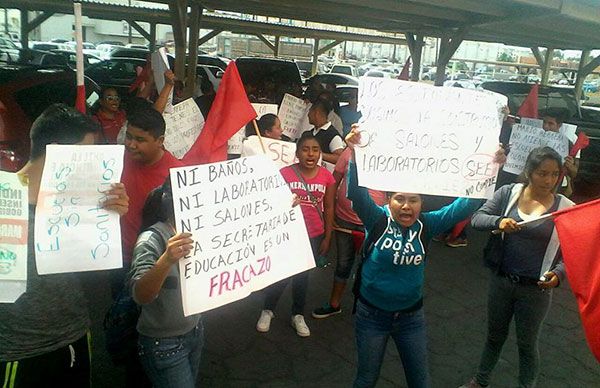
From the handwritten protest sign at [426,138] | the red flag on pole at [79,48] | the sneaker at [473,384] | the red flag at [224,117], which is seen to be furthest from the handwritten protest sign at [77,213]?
the sneaker at [473,384]

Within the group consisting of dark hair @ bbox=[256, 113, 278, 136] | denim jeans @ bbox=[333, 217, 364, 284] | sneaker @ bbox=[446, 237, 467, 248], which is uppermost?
dark hair @ bbox=[256, 113, 278, 136]

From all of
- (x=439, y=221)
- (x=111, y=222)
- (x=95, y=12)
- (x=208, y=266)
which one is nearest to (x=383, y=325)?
(x=439, y=221)

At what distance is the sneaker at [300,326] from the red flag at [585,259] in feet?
7.91

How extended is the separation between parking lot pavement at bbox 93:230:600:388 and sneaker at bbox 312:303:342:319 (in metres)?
0.05

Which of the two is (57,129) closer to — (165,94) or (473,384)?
(165,94)

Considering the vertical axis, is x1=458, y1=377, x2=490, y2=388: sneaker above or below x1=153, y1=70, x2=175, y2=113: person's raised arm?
below

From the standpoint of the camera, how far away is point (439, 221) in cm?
298

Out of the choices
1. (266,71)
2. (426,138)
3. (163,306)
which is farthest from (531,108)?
(266,71)

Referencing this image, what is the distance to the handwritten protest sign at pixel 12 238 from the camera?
190 centimetres

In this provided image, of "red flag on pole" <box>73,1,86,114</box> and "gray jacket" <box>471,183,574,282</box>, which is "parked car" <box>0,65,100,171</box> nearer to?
"red flag on pole" <box>73,1,86,114</box>

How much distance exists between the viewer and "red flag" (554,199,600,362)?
2.29 meters

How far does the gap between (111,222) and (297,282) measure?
7.89ft

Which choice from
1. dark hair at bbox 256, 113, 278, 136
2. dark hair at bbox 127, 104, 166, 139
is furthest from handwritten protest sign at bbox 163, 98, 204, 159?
dark hair at bbox 127, 104, 166, 139

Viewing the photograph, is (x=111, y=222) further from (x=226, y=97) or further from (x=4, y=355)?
(x=226, y=97)
